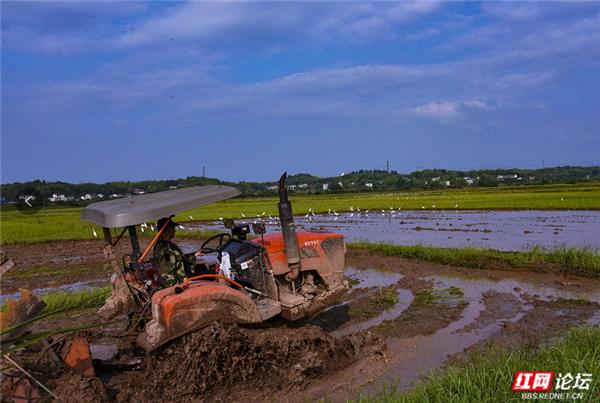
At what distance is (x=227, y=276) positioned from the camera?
17.0 ft

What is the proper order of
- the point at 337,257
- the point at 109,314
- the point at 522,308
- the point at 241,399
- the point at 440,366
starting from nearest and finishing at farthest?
the point at 241,399
the point at 109,314
the point at 440,366
the point at 337,257
the point at 522,308

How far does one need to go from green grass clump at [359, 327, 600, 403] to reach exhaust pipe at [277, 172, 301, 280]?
2078 millimetres

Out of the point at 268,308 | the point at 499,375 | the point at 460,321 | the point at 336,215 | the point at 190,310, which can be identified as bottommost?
the point at 460,321

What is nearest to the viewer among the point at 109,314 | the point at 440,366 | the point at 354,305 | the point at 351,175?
the point at 109,314

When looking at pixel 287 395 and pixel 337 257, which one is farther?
pixel 337 257

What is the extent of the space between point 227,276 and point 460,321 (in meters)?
3.41

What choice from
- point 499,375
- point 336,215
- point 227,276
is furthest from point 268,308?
point 336,215

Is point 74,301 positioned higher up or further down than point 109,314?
further down

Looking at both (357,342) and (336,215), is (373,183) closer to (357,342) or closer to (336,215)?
(336,215)

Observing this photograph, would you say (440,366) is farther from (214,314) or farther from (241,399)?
(214,314)

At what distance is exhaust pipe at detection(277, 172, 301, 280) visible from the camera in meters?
5.42

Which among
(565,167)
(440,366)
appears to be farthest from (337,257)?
(565,167)

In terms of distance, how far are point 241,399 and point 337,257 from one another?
2.66 meters

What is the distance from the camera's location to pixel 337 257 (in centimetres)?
653
